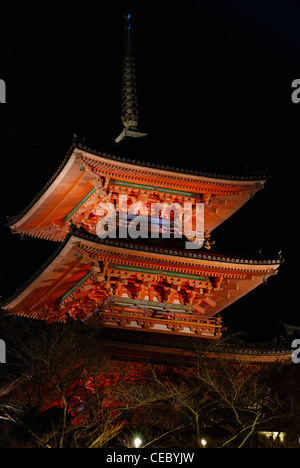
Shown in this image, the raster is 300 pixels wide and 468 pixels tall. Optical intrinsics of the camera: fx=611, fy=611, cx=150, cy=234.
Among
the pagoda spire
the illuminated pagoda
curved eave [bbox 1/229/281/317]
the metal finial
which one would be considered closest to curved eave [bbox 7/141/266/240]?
the illuminated pagoda

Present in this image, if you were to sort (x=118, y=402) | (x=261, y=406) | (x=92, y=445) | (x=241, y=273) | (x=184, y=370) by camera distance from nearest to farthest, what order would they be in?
(x=92, y=445) → (x=261, y=406) → (x=118, y=402) → (x=184, y=370) → (x=241, y=273)

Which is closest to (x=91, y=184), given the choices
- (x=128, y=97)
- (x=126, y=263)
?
(x=126, y=263)

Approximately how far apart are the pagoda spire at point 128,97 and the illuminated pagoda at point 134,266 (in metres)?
1.16

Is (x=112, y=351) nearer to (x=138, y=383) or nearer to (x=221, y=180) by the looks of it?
(x=138, y=383)

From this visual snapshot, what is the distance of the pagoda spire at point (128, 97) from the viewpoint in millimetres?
22875

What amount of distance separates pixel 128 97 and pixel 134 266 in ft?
28.2

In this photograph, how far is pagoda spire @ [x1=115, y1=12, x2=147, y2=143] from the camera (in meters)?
22.9

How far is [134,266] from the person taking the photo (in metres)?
18.2

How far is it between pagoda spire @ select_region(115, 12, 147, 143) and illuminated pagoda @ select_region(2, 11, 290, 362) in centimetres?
116

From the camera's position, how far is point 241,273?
62.6ft

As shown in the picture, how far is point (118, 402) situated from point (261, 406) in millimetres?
3725

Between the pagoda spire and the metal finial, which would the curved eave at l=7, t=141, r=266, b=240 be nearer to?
the pagoda spire

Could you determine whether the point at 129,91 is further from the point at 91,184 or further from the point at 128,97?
the point at 91,184

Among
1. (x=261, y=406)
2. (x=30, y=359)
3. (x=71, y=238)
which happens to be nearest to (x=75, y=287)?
(x=71, y=238)
